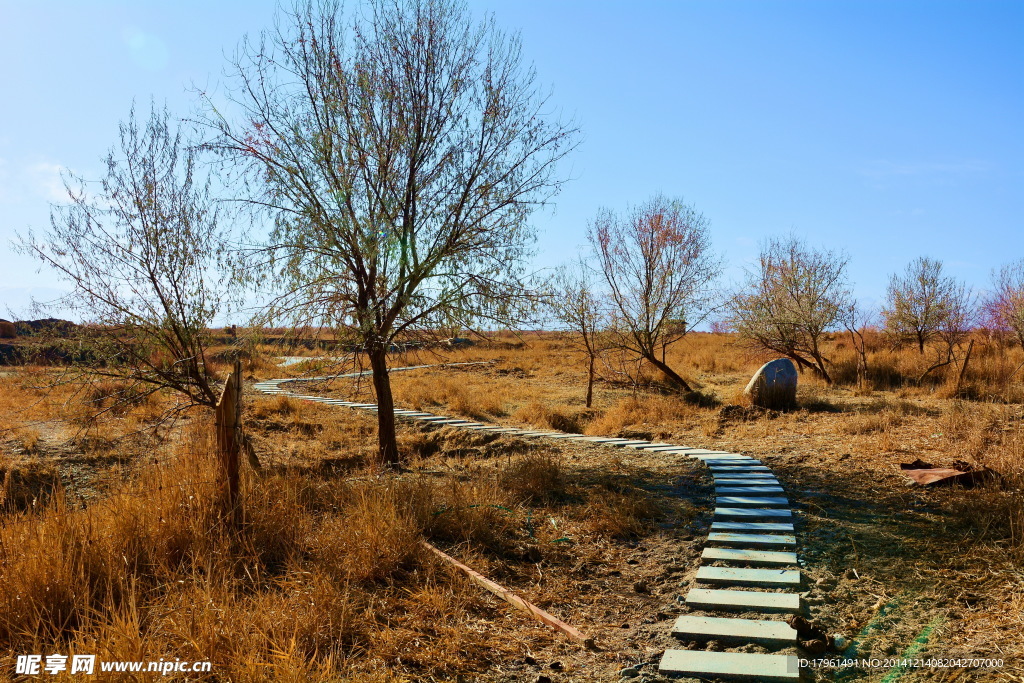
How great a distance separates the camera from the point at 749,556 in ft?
16.4

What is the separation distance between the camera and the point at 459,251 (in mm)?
8172

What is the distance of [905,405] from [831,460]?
164 inches

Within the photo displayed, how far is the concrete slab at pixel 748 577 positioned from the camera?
4535 mm

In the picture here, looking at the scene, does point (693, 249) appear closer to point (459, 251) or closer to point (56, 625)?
point (459, 251)

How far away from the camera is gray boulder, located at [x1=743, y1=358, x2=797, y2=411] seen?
40.1 feet

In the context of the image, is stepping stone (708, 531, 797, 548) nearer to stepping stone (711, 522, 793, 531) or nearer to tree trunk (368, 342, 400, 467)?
stepping stone (711, 522, 793, 531)

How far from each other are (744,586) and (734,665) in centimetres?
113

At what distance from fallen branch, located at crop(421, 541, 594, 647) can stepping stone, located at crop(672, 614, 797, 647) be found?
548 mm

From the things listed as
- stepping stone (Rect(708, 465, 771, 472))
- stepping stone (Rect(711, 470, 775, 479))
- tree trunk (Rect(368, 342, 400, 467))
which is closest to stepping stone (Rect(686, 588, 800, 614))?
stepping stone (Rect(711, 470, 775, 479))

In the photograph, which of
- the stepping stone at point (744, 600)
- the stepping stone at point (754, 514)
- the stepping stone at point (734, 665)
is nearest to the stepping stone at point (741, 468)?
the stepping stone at point (754, 514)

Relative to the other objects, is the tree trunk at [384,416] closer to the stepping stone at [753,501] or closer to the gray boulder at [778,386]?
the stepping stone at [753,501]

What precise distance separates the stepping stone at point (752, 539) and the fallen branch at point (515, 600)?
1.73 metres

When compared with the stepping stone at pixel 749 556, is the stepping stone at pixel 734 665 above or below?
below

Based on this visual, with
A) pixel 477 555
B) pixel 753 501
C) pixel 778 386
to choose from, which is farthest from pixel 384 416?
pixel 778 386
